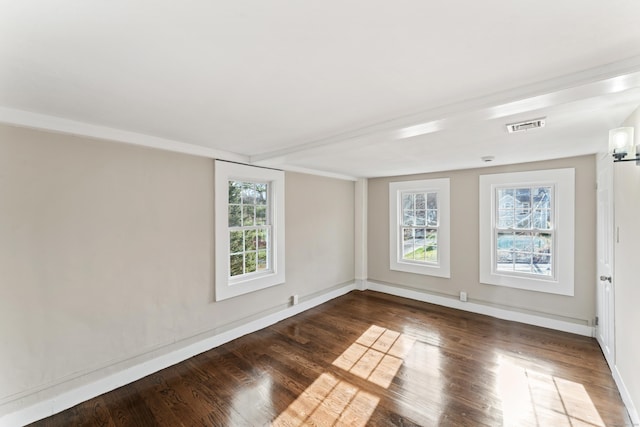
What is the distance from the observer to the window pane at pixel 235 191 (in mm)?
3489

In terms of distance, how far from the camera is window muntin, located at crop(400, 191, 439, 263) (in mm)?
4785

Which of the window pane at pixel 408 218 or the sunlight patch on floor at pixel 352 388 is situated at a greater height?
the window pane at pixel 408 218

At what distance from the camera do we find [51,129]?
2.11 meters

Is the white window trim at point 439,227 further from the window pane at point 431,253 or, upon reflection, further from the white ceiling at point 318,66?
the white ceiling at point 318,66

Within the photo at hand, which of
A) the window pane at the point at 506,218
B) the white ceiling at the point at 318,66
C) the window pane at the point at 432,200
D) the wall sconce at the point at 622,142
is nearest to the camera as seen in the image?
the white ceiling at the point at 318,66

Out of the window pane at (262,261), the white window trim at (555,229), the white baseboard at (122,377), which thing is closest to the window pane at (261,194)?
the window pane at (262,261)

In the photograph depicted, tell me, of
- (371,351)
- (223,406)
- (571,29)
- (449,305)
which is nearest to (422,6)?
(571,29)

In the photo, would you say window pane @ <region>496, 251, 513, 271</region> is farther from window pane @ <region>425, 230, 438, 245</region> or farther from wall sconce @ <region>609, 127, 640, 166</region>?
wall sconce @ <region>609, 127, 640, 166</region>

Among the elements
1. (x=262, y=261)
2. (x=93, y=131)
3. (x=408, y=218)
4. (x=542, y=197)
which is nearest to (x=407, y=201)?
(x=408, y=218)

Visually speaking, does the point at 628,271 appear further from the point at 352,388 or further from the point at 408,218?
the point at 408,218

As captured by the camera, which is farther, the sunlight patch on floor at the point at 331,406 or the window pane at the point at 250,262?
the window pane at the point at 250,262

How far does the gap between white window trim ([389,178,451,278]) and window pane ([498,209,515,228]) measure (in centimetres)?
70

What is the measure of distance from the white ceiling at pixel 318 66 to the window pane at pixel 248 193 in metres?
1.22

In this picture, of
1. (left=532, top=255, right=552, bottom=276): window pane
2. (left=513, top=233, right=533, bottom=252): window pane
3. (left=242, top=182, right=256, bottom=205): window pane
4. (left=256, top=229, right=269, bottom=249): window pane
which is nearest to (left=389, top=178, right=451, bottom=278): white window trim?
(left=513, top=233, right=533, bottom=252): window pane
